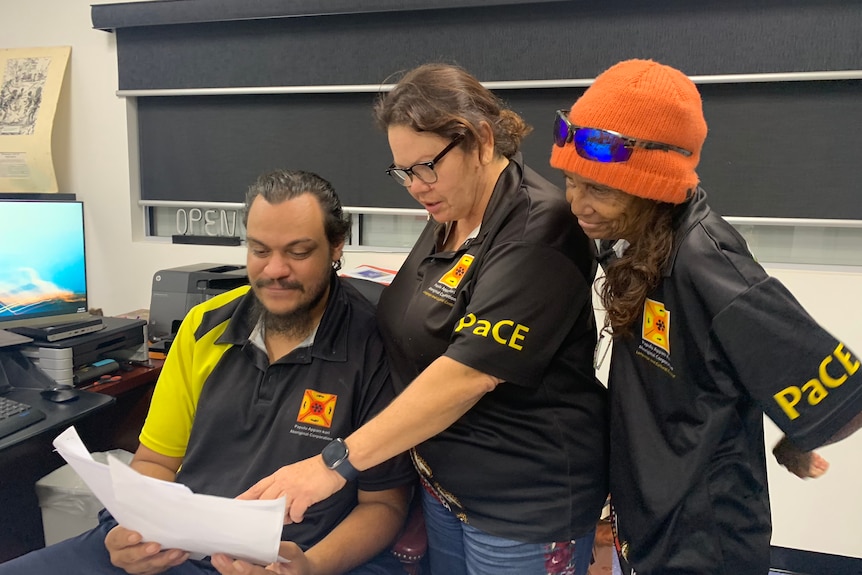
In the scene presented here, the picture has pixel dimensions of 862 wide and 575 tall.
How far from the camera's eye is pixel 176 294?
2.27m

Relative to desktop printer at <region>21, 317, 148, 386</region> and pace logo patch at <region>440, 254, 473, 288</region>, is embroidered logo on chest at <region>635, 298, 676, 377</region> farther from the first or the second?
desktop printer at <region>21, 317, 148, 386</region>

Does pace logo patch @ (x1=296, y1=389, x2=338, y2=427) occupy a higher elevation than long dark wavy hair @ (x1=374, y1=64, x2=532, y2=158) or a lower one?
lower

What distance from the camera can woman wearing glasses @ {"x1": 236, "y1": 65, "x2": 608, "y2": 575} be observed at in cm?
102

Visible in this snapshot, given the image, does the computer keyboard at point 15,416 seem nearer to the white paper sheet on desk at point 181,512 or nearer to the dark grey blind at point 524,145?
the white paper sheet on desk at point 181,512

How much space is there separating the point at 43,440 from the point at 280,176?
991 millimetres

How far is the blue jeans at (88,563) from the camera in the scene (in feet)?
4.13

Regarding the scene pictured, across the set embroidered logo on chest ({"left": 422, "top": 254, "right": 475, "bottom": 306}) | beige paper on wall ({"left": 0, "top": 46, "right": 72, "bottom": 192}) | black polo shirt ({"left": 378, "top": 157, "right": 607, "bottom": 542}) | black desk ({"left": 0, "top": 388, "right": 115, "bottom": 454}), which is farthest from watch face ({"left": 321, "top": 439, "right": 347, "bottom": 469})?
beige paper on wall ({"left": 0, "top": 46, "right": 72, "bottom": 192})

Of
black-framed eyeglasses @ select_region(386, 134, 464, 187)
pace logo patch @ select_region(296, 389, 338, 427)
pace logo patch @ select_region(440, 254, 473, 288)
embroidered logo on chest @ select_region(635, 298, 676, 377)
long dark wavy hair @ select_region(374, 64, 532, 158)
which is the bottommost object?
pace logo patch @ select_region(296, 389, 338, 427)

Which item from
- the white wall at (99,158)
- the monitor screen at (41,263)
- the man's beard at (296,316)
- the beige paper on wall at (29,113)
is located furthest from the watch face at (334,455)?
the beige paper on wall at (29,113)

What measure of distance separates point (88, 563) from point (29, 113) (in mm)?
2616

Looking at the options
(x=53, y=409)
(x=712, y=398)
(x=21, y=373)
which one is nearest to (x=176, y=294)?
(x=21, y=373)

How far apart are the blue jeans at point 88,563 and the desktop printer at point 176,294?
3.33 ft

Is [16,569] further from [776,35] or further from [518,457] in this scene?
[776,35]

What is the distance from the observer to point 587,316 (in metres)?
1.14
